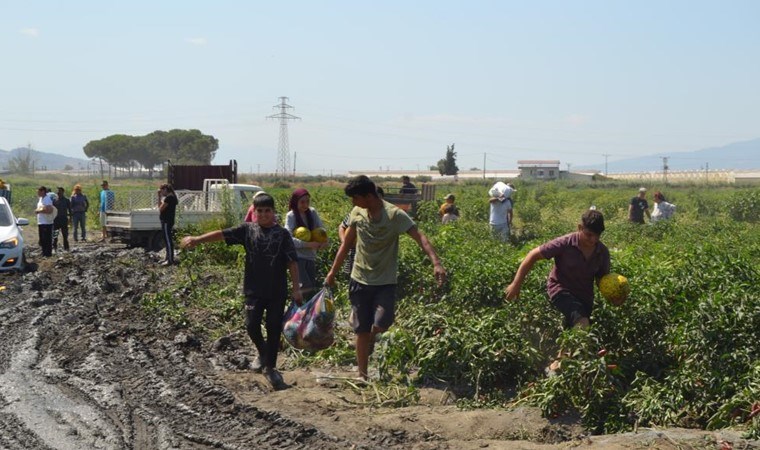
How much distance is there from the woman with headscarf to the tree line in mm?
128509

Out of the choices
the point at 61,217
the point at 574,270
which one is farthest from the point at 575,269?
the point at 61,217

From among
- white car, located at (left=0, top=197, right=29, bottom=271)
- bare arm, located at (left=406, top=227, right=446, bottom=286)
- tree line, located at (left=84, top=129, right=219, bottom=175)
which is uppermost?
tree line, located at (left=84, top=129, right=219, bottom=175)

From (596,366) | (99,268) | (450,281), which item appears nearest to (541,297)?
(596,366)

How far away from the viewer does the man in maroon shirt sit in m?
7.98

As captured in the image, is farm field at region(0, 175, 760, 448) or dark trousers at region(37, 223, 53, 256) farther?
dark trousers at region(37, 223, 53, 256)

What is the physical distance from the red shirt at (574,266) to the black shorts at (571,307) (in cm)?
3

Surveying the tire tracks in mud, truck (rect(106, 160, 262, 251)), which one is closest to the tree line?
truck (rect(106, 160, 262, 251))

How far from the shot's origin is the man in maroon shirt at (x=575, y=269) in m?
7.98

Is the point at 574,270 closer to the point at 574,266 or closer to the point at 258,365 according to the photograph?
the point at 574,266

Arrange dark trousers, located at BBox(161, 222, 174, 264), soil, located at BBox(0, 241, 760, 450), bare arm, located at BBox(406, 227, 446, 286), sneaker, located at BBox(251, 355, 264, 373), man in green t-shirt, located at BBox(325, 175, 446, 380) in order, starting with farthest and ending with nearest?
dark trousers, located at BBox(161, 222, 174, 264) < sneaker, located at BBox(251, 355, 264, 373) < man in green t-shirt, located at BBox(325, 175, 446, 380) < bare arm, located at BBox(406, 227, 446, 286) < soil, located at BBox(0, 241, 760, 450)

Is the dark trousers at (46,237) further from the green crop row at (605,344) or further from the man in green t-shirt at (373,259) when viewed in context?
the man in green t-shirt at (373,259)

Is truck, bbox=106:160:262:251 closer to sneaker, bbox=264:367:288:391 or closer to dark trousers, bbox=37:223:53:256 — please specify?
dark trousers, bbox=37:223:53:256

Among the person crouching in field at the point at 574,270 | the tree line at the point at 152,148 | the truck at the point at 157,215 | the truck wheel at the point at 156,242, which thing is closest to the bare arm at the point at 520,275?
the person crouching in field at the point at 574,270

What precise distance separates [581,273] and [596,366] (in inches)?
40.4
